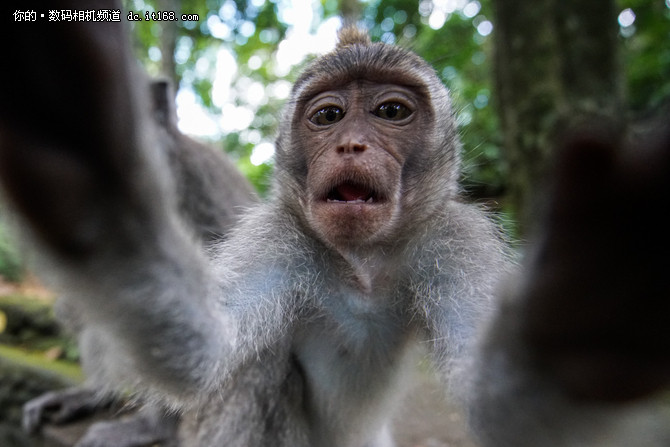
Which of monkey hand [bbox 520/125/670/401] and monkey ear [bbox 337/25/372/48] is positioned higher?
monkey ear [bbox 337/25/372/48]

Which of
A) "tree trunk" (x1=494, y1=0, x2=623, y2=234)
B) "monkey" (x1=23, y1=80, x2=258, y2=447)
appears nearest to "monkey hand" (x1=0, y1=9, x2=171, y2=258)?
"monkey" (x1=23, y1=80, x2=258, y2=447)

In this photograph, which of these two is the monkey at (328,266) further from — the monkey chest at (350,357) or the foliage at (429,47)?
the foliage at (429,47)

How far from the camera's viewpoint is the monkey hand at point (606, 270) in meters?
0.88

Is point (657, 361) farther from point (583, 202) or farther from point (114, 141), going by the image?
point (114, 141)

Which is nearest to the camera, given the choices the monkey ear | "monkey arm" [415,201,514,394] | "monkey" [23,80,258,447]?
"monkey arm" [415,201,514,394]

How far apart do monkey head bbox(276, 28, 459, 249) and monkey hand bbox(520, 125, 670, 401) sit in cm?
118

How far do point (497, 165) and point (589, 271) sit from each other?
31.9ft

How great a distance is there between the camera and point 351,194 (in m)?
2.27

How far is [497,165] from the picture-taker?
33.5ft

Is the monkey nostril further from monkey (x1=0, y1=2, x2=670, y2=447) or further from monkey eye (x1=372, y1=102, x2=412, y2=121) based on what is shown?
monkey eye (x1=372, y1=102, x2=412, y2=121)

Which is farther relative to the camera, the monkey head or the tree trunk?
the tree trunk

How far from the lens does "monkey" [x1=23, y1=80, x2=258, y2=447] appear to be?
12.3 feet

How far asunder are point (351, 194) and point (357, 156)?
185 mm

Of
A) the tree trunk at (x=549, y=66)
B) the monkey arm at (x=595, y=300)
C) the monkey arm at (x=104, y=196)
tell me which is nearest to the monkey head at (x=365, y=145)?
the monkey arm at (x=104, y=196)
